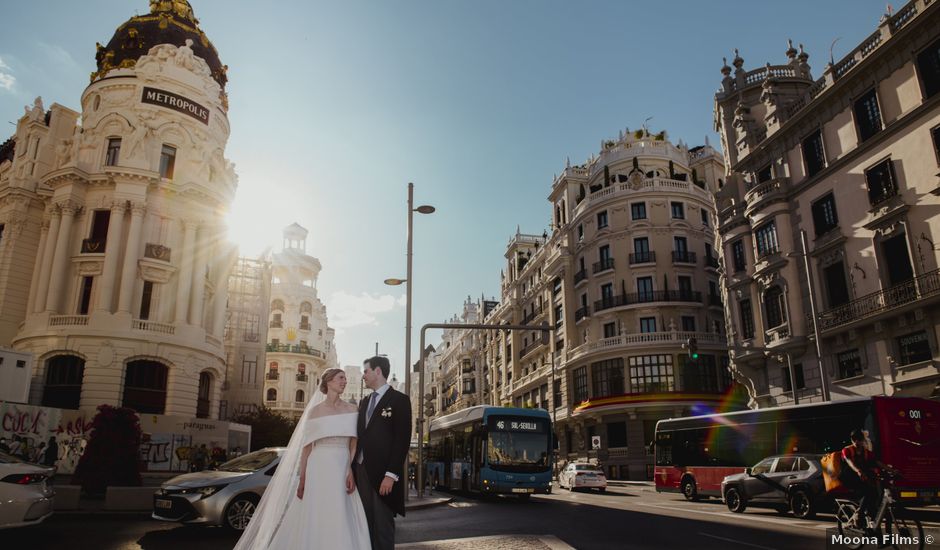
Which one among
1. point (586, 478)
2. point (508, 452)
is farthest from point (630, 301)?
point (508, 452)

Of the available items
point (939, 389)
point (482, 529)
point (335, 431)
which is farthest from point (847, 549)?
point (939, 389)

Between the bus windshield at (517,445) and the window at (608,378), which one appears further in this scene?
the window at (608,378)

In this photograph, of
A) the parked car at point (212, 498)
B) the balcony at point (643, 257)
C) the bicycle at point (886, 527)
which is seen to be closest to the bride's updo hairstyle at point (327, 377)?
the parked car at point (212, 498)

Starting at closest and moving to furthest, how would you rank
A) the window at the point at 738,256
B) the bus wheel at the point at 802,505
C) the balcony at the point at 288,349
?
1. the bus wheel at the point at 802,505
2. the window at the point at 738,256
3. the balcony at the point at 288,349

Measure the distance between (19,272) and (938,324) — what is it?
4585cm

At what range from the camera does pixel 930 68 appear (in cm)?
2111

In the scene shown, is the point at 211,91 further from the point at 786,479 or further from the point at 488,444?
the point at 786,479

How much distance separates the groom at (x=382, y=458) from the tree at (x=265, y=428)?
46.3 meters

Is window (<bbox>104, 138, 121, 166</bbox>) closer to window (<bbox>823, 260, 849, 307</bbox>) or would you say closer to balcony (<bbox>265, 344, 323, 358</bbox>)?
window (<bbox>823, 260, 849, 307</bbox>)

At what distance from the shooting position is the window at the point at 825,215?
2533cm

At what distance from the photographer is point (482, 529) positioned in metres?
11.5

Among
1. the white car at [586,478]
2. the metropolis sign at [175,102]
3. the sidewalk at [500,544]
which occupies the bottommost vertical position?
the white car at [586,478]

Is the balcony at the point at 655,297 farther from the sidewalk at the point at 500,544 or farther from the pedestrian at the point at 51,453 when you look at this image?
the sidewalk at the point at 500,544

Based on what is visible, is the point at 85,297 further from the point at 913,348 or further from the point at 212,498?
the point at 913,348
